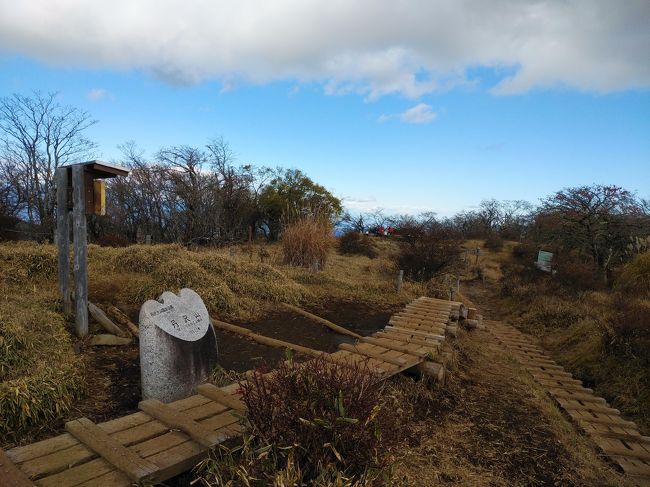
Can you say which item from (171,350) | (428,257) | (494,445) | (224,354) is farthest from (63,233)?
(428,257)

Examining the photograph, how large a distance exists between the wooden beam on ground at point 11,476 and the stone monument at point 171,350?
1190mm

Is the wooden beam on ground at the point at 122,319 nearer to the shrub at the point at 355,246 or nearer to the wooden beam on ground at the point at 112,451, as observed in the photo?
the wooden beam on ground at the point at 112,451

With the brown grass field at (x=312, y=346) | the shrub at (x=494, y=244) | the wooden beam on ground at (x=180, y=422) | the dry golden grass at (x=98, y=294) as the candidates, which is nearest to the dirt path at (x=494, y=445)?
the brown grass field at (x=312, y=346)

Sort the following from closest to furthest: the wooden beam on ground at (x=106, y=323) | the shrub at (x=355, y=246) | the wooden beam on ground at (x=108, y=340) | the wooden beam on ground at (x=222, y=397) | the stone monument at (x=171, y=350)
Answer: the wooden beam on ground at (x=222, y=397)
the stone monument at (x=171, y=350)
the wooden beam on ground at (x=108, y=340)
the wooden beam on ground at (x=106, y=323)
the shrub at (x=355, y=246)

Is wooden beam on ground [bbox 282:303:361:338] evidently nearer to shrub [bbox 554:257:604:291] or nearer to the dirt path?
the dirt path

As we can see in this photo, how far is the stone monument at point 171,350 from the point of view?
10.0 feet

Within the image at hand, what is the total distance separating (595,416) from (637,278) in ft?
20.1

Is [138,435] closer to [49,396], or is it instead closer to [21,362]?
[49,396]

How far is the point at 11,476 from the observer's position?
1.80 meters

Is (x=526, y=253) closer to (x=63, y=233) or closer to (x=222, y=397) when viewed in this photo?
(x=63, y=233)

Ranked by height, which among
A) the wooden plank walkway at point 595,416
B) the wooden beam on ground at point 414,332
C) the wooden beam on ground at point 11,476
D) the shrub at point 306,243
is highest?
the shrub at point 306,243

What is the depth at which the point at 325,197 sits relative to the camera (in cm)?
2314

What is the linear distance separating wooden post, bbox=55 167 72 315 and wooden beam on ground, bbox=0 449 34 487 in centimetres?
316

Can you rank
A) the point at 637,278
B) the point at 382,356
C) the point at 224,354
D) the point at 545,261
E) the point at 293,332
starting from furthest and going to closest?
the point at 545,261, the point at 637,278, the point at 293,332, the point at 224,354, the point at 382,356
